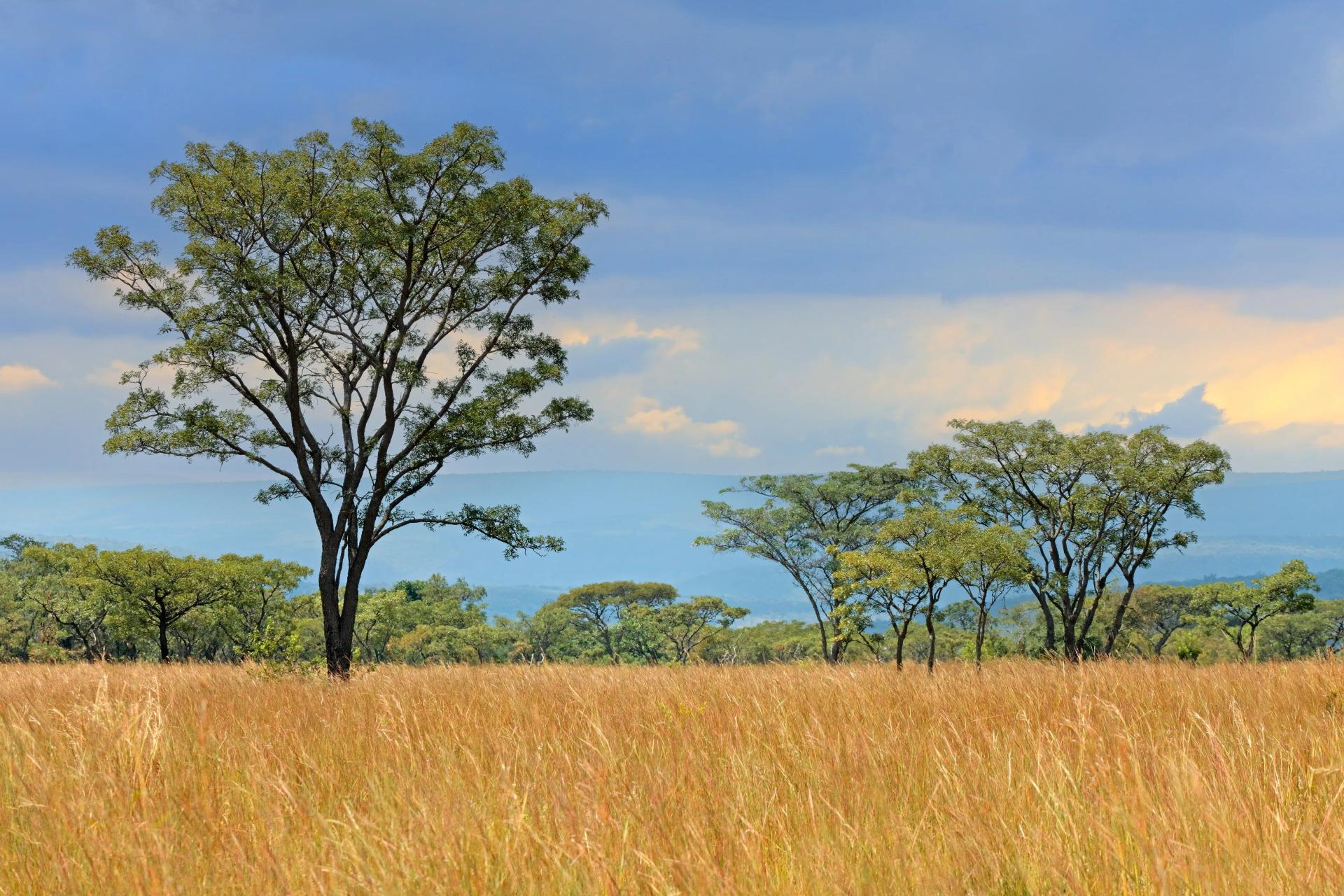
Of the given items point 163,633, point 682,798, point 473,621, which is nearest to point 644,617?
point 473,621

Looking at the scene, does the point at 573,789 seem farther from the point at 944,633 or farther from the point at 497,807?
the point at 944,633

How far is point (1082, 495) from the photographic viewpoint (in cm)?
3800

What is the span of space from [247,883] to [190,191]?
1831 centimetres

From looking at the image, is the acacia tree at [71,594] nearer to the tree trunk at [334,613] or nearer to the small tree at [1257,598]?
the tree trunk at [334,613]

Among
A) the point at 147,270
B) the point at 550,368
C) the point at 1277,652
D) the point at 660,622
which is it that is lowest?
the point at 1277,652

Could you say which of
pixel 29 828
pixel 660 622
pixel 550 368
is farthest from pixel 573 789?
pixel 660 622

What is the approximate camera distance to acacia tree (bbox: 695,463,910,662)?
50.5m

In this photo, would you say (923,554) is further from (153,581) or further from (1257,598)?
(153,581)

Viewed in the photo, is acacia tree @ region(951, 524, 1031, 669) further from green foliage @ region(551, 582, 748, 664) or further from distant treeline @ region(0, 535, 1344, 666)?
green foliage @ region(551, 582, 748, 664)

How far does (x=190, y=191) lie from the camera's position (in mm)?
17375

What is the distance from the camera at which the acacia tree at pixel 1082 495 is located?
1458 inches

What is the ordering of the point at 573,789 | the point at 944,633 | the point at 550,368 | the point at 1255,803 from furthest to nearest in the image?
the point at 944,633 → the point at 550,368 → the point at 573,789 → the point at 1255,803

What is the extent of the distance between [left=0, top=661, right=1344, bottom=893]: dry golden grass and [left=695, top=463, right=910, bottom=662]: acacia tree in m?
44.3

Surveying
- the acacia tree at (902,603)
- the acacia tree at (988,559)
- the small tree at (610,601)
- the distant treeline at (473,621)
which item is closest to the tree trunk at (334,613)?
the acacia tree at (902,603)
